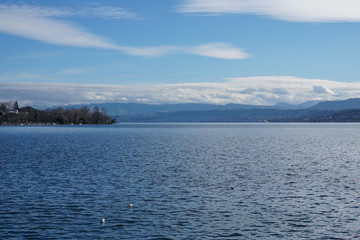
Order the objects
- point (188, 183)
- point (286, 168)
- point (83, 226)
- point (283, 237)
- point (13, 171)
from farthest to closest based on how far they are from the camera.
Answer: point (286, 168) → point (13, 171) → point (188, 183) → point (83, 226) → point (283, 237)

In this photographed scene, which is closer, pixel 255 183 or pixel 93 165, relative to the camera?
pixel 255 183

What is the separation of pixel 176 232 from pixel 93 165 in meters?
40.5

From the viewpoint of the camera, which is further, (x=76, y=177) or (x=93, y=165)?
(x=93, y=165)

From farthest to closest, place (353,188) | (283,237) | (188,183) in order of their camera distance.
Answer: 1. (188,183)
2. (353,188)
3. (283,237)

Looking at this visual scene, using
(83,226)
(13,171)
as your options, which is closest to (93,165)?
(13,171)

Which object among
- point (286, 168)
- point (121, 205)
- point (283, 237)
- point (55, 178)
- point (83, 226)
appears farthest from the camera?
point (286, 168)

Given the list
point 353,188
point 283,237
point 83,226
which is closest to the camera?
point 283,237

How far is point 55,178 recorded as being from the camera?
5081 centimetres

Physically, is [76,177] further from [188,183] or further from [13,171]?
[188,183]

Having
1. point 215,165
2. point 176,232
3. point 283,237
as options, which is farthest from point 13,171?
point 283,237

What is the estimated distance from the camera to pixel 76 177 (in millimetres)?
52062

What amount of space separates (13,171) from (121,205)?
27.7 m

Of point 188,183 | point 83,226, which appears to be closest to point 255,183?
point 188,183

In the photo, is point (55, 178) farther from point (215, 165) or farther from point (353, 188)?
point (353, 188)
